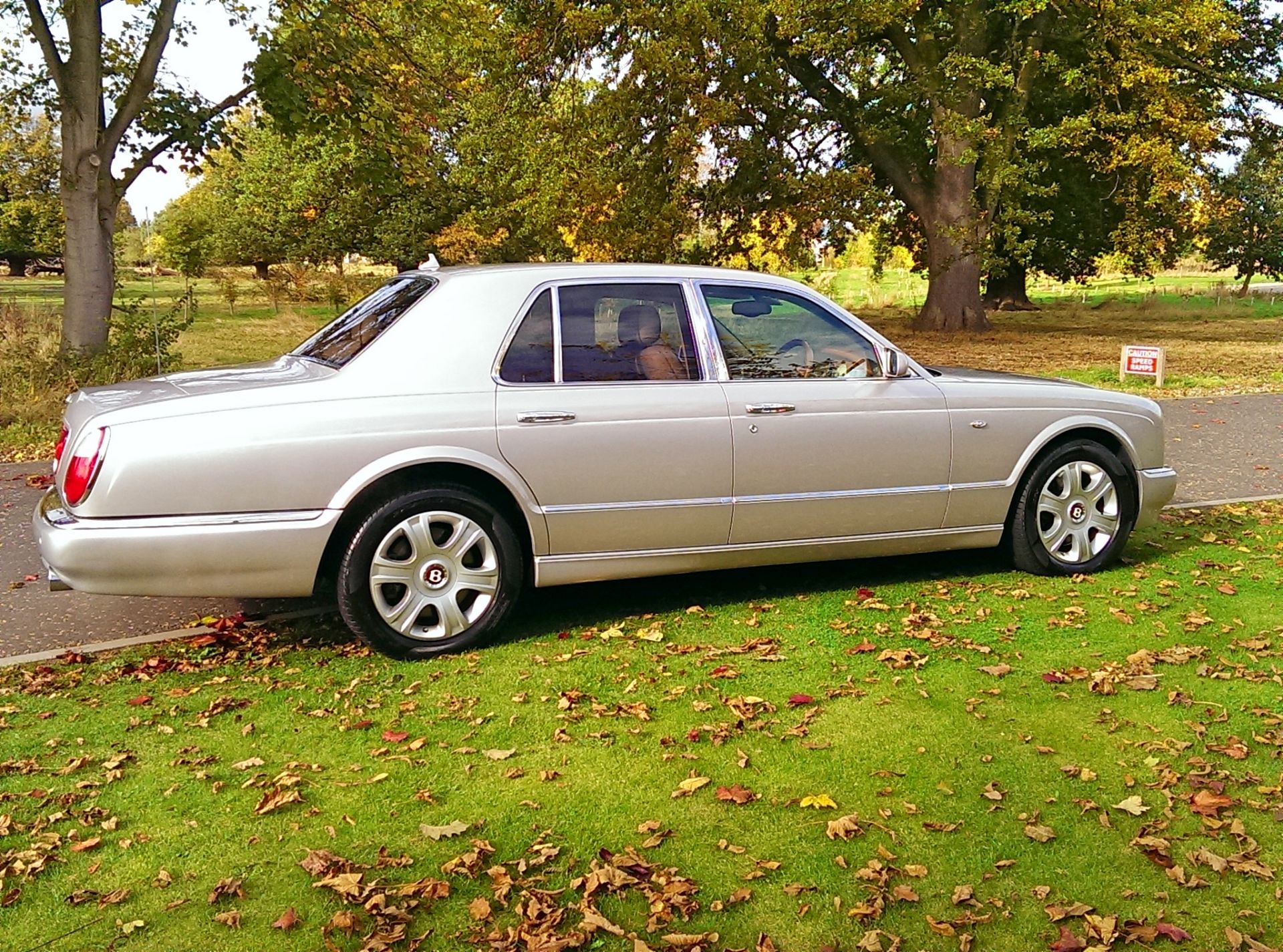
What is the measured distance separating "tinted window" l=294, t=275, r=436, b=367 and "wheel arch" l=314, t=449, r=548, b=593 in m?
0.61

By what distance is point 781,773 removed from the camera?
13.4 feet

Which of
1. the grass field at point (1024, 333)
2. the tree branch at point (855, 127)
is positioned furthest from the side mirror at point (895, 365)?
the tree branch at point (855, 127)

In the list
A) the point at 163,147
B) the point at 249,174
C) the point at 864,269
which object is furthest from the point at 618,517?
the point at 864,269

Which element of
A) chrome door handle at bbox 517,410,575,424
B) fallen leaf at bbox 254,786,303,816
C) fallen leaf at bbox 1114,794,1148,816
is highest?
chrome door handle at bbox 517,410,575,424

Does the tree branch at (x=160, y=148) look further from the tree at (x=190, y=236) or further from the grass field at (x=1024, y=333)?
the tree at (x=190, y=236)

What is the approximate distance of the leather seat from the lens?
18.8ft

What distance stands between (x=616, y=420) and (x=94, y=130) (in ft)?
33.8

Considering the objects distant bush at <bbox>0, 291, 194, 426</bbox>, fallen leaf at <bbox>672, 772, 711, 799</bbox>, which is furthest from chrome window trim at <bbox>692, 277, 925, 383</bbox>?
distant bush at <bbox>0, 291, 194, 426</bbox>

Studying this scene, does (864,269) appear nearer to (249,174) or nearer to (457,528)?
(249,174)

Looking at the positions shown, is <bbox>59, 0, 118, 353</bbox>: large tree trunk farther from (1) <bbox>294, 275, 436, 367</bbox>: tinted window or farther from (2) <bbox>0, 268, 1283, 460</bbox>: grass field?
(1) <bbox>294, 275, 436, 367</bbox>: tinted window

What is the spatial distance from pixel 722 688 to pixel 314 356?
2.60 meters

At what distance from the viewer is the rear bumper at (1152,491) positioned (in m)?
6.79

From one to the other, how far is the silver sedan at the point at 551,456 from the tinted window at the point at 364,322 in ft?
0.07

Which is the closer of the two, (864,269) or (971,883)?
(971,883)
